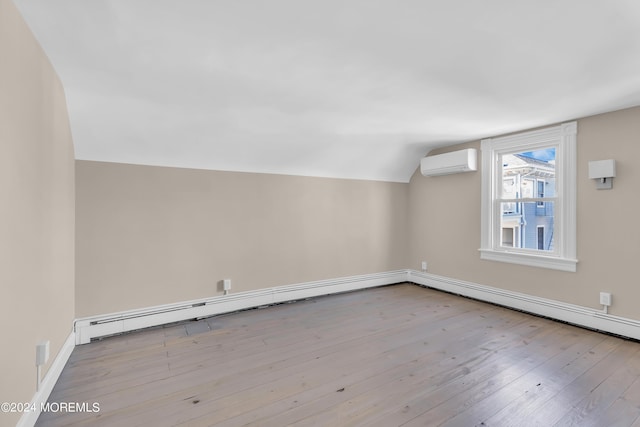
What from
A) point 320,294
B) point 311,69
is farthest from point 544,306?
point 311,69

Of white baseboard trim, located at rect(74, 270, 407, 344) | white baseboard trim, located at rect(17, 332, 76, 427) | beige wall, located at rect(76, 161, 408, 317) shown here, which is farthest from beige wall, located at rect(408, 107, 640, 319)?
white baseboard trim, located at rect(17, 332, 76, 427)

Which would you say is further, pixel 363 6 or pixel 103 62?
pixel 103 62

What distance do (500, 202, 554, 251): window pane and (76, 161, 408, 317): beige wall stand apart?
1751mm

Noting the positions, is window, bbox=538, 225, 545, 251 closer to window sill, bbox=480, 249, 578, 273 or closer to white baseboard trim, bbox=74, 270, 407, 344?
window sill, bbox=480, 249, 578, 273

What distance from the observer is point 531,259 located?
3721 millimetres

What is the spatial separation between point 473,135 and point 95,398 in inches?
181

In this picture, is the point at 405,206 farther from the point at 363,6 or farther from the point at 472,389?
the point at 363,6

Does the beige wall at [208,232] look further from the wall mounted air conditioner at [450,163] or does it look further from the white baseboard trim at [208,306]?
the wall mounted air conditioner at [450,163]

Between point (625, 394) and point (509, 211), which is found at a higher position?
point (509, 211)

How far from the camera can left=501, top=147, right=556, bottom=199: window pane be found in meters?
3.67

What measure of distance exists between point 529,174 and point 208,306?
167 inches

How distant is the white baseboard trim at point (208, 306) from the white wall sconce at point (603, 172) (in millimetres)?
2927

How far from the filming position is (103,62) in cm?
198

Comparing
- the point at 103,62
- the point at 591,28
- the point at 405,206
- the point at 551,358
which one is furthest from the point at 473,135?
the point at 103,62
